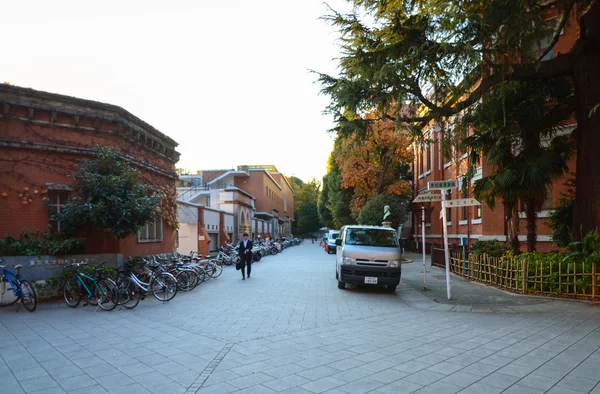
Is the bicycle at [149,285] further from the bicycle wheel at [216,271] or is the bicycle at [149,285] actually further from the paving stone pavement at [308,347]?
the bicycle wheel at [216,271]

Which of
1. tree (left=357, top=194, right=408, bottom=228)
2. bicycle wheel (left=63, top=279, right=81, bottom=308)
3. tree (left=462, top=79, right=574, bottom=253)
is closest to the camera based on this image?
bicycle wheel (left=63, top=279, right=81, bottom=308)

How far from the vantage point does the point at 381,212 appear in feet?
90.0

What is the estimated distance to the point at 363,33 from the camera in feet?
37.2

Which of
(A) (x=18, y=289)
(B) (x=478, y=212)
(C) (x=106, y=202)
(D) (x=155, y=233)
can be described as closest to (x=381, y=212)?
(B) (x=478, y=212)

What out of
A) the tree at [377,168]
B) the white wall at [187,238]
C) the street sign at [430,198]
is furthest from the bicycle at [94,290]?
the tree at [377,168]

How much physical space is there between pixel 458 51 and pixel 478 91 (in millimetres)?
1403

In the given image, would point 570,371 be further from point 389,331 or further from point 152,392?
point 152,392

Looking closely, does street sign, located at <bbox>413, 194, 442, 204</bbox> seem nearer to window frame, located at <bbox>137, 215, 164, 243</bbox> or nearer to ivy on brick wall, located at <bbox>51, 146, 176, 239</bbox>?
ivy on brick wall, located at <bbox>51, 146, 176, 239</bbox>

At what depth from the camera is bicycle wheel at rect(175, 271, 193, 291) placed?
12592 millimetres

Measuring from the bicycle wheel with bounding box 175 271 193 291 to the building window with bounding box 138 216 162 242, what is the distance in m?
2.47

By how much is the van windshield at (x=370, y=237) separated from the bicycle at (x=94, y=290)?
6769mm

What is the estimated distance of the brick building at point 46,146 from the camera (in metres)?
10.6

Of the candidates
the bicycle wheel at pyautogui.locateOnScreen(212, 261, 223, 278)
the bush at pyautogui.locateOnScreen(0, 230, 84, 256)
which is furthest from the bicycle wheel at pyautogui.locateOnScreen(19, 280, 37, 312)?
the bicycle wheel at pyautogui.locateOnScreen(212, 261, 223, 278)

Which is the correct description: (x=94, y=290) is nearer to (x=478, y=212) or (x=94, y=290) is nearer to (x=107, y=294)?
(x=107, y=294)
